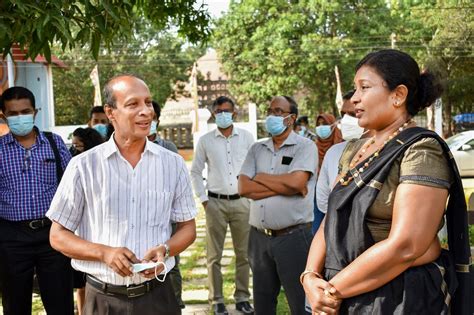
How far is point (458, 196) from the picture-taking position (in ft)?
8.05

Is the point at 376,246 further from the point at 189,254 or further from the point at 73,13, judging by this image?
the point at 189,254

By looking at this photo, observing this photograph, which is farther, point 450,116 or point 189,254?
point 450,116

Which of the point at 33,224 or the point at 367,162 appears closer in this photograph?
the point at 367,162

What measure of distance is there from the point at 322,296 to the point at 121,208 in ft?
3.62

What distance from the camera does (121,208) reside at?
10.1 feet

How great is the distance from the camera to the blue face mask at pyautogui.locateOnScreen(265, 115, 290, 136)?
5.06 metres

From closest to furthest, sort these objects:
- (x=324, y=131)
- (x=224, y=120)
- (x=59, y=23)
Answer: (x=59, y=23)
(x=324, y=131)
(x=224, y=120)

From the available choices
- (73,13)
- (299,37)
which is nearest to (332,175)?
(73,13)

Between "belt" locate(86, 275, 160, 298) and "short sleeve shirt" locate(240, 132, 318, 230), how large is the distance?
71.8 inches

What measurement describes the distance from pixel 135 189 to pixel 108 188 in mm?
132

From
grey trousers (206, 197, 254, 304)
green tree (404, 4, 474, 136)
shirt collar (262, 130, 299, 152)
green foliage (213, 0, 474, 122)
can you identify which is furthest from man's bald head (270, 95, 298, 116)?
green foliage (213, 0, 474, 122)

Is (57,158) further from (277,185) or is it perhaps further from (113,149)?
→ (113,149)

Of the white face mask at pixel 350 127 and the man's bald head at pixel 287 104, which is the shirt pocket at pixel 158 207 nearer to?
Answer: the white face mask at pixel 350 127

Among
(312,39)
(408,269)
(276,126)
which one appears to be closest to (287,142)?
(276,126)
